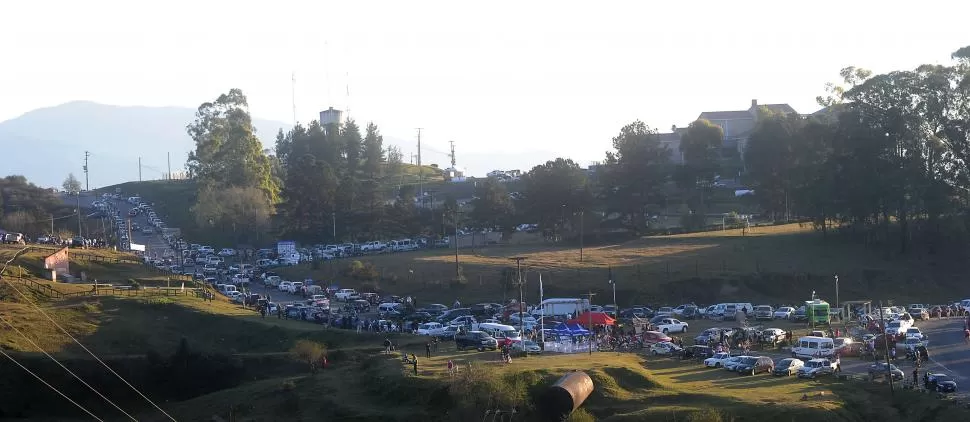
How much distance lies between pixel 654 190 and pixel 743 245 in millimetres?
9682

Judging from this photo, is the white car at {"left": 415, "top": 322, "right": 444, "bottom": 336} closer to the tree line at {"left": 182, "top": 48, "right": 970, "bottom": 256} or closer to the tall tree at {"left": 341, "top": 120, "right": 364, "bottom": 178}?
the tree line at {"left": 182, "top": 48, "right": 970, "bottom": 256}

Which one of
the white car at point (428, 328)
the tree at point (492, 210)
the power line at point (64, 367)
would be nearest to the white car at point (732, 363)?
the white car at point (428, 328)

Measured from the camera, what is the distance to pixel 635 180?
207 feet

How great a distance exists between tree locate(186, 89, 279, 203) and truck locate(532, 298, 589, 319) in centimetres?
4184

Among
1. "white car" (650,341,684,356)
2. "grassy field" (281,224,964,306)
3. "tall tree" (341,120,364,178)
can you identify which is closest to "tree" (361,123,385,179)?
"tall tree" (341,120,364,178)

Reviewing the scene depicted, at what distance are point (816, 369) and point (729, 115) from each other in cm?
7016

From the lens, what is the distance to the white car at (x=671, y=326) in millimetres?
39312

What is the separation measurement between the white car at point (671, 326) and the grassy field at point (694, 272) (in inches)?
285

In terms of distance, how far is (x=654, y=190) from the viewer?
209 ft

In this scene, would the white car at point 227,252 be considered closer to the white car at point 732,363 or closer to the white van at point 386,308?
the white van at point 386,308

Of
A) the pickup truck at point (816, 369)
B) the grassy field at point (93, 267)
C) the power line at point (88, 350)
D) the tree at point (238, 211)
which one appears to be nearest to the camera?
the pickup truck at point (816, 369)

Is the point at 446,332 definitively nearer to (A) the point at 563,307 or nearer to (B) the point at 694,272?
(A) the point at 563,307

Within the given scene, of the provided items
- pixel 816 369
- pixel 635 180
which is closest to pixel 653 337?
pixel 816 369

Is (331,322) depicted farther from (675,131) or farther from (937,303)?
(675,131)
